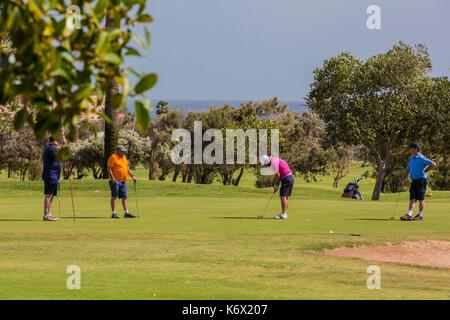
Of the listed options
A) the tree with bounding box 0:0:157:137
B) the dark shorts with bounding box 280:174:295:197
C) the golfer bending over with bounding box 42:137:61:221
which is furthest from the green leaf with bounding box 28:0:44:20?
the dark shorts with bounding box 280:174:295:197

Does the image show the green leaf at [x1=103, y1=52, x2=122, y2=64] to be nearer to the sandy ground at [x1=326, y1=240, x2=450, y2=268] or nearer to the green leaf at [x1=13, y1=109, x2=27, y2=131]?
the green leaf at [x1=13, y1=109, x2=27, y2=131]

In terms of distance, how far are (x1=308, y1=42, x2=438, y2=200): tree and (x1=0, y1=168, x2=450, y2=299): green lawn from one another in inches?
971

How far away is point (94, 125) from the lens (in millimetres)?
6805

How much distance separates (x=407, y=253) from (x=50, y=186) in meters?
9.72

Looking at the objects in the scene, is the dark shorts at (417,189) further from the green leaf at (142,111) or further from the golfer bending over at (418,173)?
the green leaf at (142,111)

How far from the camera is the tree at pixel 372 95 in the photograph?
2186 inches

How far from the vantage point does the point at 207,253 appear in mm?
17641

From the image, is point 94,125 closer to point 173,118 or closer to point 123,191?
point 123,191

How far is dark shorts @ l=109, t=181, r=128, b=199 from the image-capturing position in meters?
25.9

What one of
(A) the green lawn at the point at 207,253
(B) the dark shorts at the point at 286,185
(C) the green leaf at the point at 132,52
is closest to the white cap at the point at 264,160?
(B) the dark shorts at the point at 286,185

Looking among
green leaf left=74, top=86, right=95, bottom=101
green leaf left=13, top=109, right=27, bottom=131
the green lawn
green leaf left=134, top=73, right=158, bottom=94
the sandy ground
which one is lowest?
the sandy ground

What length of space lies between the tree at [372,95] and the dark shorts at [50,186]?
32.4 metres

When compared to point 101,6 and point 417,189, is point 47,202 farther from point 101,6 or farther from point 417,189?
point 101,6

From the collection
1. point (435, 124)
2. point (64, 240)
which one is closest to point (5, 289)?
point (64, 240)
